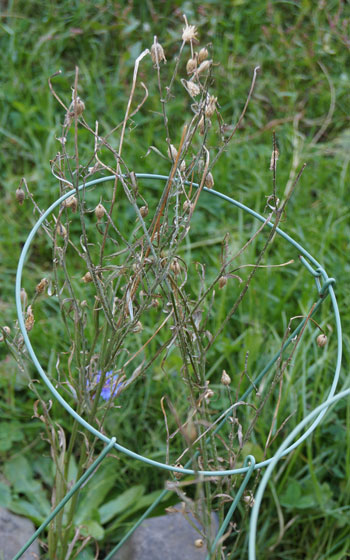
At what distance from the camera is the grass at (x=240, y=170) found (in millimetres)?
1562

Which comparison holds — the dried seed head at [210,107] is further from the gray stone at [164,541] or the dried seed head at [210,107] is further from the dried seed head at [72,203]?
the gray stone at [164,541]

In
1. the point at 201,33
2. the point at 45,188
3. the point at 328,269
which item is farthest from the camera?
the point at 201,33

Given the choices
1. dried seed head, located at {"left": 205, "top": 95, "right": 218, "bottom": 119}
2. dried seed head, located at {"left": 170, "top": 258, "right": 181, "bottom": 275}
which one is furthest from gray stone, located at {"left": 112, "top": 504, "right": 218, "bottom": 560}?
dried seed head, located at {"left": 205, "top": 95, "right": 218, "bottom": 119}

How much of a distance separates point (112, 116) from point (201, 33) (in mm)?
671

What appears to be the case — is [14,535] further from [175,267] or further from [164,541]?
[175,267]

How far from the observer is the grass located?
1562 millimetres

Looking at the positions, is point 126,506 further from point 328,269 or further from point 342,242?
point 342,242

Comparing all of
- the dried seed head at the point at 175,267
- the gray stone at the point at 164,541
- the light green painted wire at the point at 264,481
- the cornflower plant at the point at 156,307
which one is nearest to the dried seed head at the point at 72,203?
the cornflower plant at the point at 156,307

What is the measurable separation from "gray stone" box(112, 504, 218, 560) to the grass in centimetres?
10

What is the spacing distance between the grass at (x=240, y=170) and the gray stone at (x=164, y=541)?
0.32ft

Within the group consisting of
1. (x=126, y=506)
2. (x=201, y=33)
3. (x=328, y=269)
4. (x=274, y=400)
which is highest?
(x=201, y=33)

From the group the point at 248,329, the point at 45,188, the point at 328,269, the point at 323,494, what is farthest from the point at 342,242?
the point at 45,188

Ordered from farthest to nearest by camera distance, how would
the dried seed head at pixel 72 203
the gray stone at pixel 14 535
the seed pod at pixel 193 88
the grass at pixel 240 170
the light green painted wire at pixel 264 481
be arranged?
the grass at pixel 240 170
the gray stone at pixel 14 535
the dried seed head at pixel 72 203
the seed pod at pixel 193 88
the light green painted wire at pixel 264 481

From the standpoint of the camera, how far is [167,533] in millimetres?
1421
